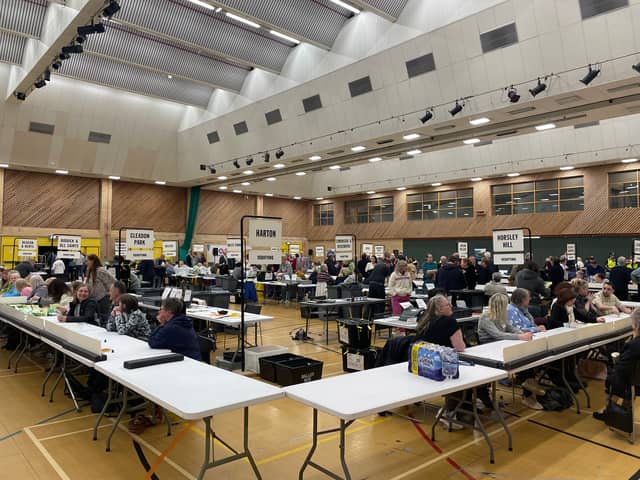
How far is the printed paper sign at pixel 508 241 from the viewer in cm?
775

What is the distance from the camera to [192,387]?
3078 mm

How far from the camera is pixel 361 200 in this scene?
24859mm

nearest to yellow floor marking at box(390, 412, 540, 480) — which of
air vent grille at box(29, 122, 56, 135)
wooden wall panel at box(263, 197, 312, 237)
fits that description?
air vent grille at box(29, 122, 56, 135)

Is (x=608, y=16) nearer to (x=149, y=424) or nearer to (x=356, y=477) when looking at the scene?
(x=356, y=477)

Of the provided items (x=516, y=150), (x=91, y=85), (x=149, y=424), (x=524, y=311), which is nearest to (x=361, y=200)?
(x=516, y=150)

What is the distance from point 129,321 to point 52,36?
7.78m

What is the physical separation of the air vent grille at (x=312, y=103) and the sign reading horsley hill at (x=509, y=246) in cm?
671

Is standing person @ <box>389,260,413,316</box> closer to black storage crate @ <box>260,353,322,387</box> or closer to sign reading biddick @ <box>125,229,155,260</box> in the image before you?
black storage crate @ <box>260,353,322,387</box>

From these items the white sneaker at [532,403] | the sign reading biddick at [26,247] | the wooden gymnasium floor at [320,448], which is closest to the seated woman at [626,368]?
the wooden gymnasium floor at [320,448]

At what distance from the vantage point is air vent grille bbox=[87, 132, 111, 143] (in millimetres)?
16500

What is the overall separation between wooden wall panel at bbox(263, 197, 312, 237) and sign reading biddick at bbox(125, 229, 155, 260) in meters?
15.4

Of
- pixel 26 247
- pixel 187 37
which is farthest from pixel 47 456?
pixel 187 37

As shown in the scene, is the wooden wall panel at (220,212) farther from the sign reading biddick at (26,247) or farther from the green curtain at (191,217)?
the sign reading biddick at (26,247)

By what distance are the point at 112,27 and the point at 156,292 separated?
7.52 metres
